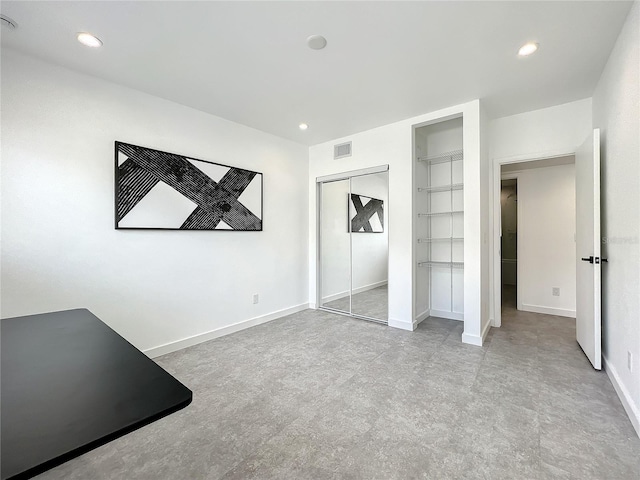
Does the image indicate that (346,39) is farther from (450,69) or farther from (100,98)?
(100,98)

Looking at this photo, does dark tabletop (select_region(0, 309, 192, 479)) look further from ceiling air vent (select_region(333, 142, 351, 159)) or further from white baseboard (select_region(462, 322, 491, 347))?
ceiling air vent (select_region(333, 142, 351, 159))

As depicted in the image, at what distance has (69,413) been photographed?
64 centimetres

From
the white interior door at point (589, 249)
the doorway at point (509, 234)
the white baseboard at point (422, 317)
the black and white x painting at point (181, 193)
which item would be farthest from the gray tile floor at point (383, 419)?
the doorway at point (509, 234)

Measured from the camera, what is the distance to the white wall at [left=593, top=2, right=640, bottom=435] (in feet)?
5.74

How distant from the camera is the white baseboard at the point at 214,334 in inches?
111

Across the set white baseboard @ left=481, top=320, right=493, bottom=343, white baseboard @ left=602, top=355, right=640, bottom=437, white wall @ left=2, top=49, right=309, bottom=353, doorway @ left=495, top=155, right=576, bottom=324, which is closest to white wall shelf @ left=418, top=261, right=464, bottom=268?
white baseboard @ left=481, top=320, right=493, bottom=343

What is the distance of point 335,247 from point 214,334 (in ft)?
7.07

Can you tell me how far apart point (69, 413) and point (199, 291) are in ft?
8.70

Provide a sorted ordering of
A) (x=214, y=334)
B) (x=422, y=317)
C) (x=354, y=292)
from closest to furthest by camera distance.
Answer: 1. (x=214, y=334)
2. (x=422, y=317)
3. (x=354, y=292)

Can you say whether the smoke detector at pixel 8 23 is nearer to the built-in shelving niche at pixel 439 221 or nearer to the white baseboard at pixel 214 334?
the white baseboard at pixel 214 334

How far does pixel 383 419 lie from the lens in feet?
6.06

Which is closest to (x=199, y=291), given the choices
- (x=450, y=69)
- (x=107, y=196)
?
(x=107, y=196)

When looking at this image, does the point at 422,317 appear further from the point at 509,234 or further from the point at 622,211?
the point at 509,234

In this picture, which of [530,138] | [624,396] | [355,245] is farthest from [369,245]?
[624,396]
